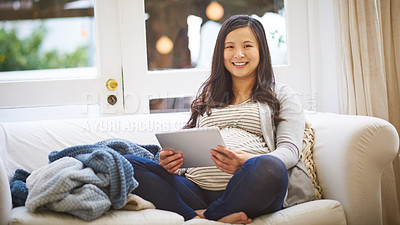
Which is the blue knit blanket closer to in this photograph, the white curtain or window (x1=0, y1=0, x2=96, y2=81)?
window (x1=0, y1=0, x2=96, y2=81)

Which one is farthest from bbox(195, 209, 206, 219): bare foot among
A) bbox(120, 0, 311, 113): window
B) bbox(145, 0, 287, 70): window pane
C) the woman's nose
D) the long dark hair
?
bbox(145, 0, 287, 70): window pane

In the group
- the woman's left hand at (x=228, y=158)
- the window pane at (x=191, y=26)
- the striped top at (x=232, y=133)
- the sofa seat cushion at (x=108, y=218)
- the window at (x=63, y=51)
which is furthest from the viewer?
the window pane at (x=191, y=26)

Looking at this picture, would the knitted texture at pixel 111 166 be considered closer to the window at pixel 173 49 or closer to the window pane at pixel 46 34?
the window at pixel 173 49

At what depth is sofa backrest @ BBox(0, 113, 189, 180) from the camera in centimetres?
185

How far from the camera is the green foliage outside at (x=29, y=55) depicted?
7.89 feet

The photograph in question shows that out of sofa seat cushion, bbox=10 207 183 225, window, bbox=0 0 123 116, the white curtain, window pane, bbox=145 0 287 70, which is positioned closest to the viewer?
sofa seat cushion, bbox=10 207 183 225

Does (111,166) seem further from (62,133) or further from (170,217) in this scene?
(62,133)

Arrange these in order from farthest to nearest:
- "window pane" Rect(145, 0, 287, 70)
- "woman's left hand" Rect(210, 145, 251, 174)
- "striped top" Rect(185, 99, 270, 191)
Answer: "window pane" Rect(145, 0, 287, 70), "striped top" Rect(185, 99, 270, 191), "woman's left hand" Rect(210, 145, 251, 174)

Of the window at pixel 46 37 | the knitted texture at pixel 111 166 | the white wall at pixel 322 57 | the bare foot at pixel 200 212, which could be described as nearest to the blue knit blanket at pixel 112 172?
the knitted texture at pixel 111 166

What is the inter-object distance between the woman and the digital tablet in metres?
0.03

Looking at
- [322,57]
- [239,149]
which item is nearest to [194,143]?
[239,149]

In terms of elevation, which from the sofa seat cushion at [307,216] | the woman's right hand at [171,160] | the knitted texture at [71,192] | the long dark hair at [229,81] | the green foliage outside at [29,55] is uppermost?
the green foliage outside at [29,55]

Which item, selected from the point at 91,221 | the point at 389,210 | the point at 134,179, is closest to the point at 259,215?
the point at 134,179

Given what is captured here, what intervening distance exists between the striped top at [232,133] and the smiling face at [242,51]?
0.15 m
